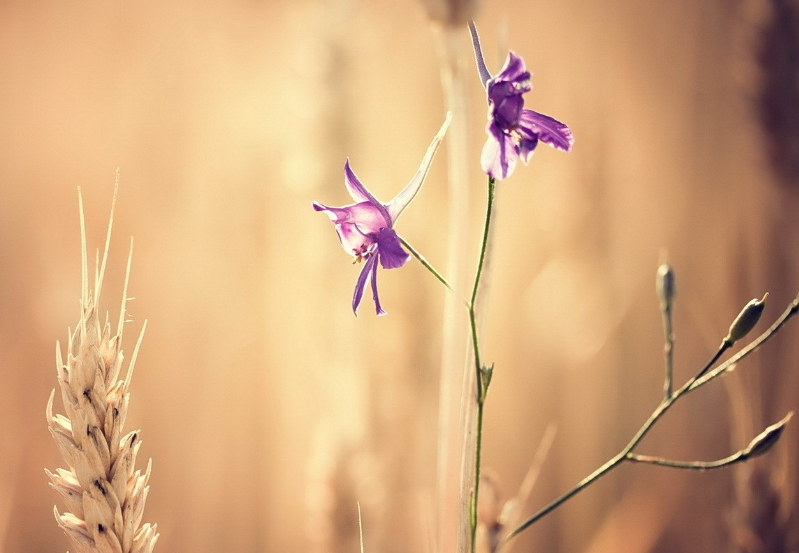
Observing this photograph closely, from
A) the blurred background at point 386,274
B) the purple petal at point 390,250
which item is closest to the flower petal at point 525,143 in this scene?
the purple petal at point 390,250

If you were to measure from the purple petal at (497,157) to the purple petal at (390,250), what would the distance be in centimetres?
10

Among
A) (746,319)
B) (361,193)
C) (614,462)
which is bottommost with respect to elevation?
(614,462)

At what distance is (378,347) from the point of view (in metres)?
1.53

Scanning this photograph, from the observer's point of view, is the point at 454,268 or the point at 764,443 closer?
the point at 764,443

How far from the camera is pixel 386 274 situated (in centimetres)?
176

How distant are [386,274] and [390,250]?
120 centimetres

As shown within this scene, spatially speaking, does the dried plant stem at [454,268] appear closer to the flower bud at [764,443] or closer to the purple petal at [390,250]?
the purple petal at [390,250]

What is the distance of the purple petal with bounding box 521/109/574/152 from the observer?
53 cm

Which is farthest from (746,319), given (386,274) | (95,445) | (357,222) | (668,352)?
(386,274)

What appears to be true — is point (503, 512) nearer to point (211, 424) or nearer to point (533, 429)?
point (211, 424)

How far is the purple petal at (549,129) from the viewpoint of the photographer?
0.53 metres

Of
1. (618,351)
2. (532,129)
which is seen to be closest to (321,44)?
(618,351)

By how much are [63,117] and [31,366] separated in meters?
1.37

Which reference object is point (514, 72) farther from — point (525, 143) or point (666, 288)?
point (666, 288)
